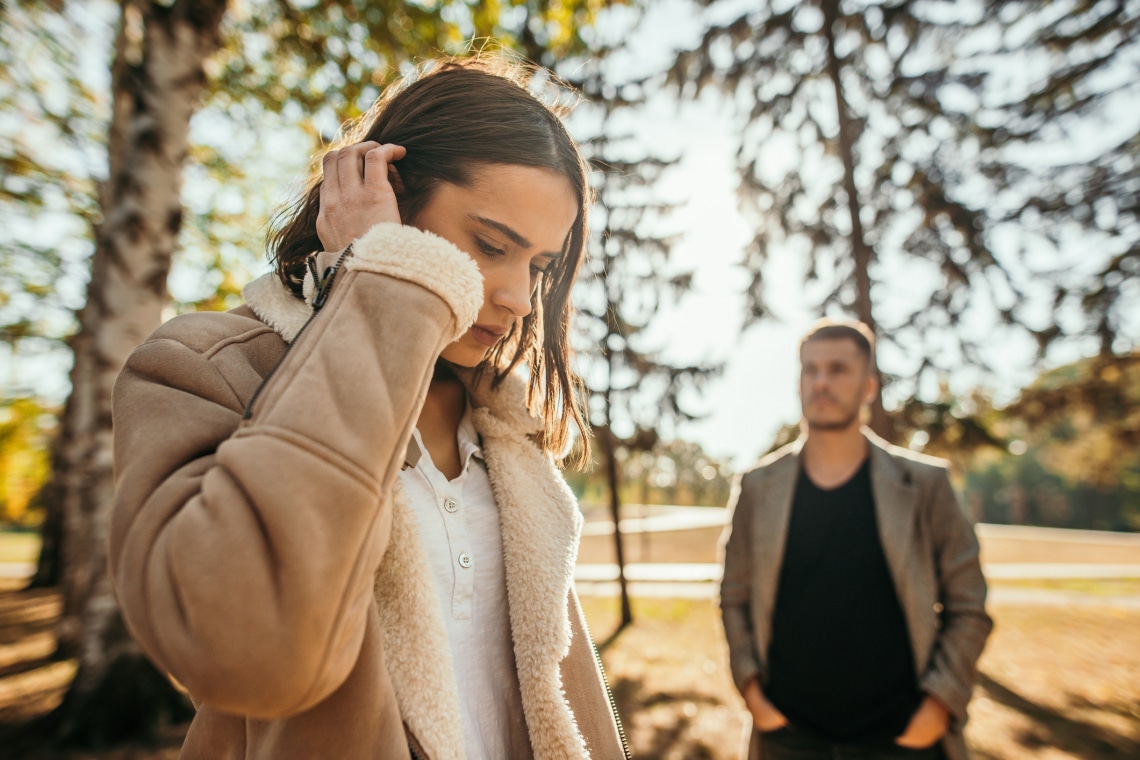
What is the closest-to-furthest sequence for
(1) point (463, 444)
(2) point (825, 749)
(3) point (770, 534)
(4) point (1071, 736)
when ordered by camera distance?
(1) point (463, 444)
(2) point (825, 749)
(3) point (770, 534)
(4) point (1071, 736)

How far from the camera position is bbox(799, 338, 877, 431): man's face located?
3.17 metres

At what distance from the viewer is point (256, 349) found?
46.0 inches

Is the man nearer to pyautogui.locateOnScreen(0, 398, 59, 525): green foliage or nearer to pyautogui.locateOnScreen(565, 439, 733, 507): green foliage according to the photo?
pyautogui.locateOnScreen(565, 439, 733, 507): green foliage

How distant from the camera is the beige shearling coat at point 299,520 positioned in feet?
2.57

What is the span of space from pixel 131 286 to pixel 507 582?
14.7 ft

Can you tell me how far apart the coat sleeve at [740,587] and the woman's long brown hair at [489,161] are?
1695 millimetres

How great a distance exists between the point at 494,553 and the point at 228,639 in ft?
2.47

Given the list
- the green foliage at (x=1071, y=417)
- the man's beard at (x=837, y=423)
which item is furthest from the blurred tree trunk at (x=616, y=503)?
the man's beard at (x=837, y=423)

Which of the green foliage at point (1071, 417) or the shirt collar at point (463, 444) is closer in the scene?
the shirt collar at point (463, 444)

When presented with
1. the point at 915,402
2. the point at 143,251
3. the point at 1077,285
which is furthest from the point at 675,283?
the point at 143,251

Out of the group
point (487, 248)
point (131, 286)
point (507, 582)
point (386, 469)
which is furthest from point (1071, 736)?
point (131, 286)

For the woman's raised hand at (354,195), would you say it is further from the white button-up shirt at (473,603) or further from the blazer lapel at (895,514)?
the blazer lapel at (895,514)

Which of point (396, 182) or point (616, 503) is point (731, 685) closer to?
point (616, 503)

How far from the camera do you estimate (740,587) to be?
321 centimetres
